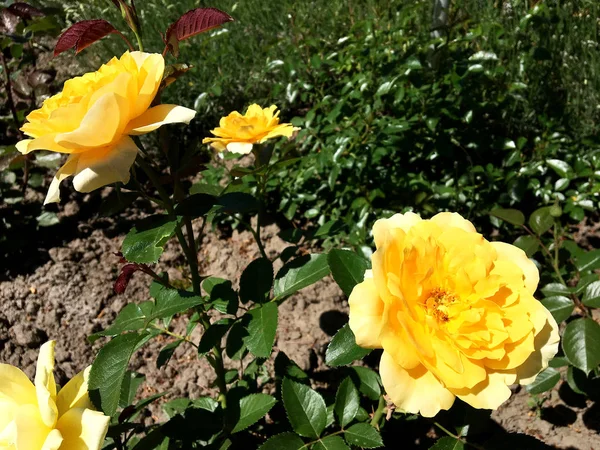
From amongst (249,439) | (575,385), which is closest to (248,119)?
(249,439)

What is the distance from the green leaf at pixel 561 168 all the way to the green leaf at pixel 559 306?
102 cm

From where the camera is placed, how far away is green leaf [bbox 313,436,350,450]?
88 cm

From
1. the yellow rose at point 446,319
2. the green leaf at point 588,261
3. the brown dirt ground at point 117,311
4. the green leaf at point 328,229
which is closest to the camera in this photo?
the yellow rose at point 446,319

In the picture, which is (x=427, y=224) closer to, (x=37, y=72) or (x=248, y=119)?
(x=248, y=119)

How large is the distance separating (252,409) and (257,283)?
0.95 ft

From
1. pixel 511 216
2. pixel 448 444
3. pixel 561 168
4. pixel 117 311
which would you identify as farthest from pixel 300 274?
pixel 561 168

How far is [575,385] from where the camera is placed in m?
1.33

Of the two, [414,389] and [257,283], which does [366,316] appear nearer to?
[414,389]

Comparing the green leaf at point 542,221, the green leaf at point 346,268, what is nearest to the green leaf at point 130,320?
the green leaf at point 346,268

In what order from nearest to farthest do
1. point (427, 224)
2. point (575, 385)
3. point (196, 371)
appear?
point (427, 224), point (575, 385), point (196, 371)

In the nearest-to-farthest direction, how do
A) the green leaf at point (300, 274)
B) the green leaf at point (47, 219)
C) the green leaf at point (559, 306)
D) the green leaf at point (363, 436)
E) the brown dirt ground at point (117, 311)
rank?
the green leaf at point (363, 436)
the green leaf at point (300, 274)
the green leaf at point (559, 306)
the brown dirt ground at point (117, 311)
the green leaf at point (47, 219)

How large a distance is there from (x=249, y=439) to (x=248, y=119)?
899 millimetres

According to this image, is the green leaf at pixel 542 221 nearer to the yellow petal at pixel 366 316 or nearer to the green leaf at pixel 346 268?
the green leaf at pixel 346 268

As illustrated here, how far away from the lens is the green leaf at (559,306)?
1.10 metres
